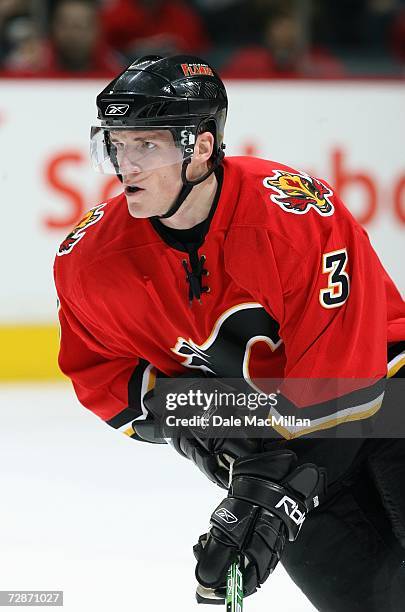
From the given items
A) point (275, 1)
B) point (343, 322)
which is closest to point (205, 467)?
point (343, 322)

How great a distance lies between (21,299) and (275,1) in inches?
67.4

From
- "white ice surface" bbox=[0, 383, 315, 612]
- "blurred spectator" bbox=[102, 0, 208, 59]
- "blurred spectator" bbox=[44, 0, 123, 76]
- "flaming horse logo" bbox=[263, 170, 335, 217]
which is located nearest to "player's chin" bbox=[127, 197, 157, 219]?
"flaming horse logo" bbox=[263, 170, 335, 217]

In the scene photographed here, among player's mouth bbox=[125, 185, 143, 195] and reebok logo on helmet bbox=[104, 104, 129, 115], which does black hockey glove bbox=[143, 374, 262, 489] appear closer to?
player's mouth bbox=[125, 185, 143, 195]

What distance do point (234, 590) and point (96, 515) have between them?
3.60 ft

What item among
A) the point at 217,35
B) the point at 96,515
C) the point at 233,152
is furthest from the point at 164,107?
the point at 217,35

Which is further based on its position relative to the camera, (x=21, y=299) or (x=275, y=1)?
(x=275, y=1)

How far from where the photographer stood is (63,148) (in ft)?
13.0

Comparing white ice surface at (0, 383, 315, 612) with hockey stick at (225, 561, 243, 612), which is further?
white ice surface at (0, 383, 315, 612)

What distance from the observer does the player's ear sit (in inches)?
76.1

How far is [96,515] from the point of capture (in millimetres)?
2809

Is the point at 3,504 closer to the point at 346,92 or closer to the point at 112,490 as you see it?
the point at 112,490

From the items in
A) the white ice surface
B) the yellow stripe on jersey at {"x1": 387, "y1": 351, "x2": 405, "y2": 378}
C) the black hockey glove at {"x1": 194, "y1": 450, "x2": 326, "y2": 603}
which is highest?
the yellow stripe on jersey at {"x1": 387, "y1": 351, "x2": 405, "y2": 378}

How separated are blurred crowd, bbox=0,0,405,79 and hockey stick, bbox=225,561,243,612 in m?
2.62

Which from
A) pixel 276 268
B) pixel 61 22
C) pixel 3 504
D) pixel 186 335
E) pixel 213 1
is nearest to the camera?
pixel 276 268
